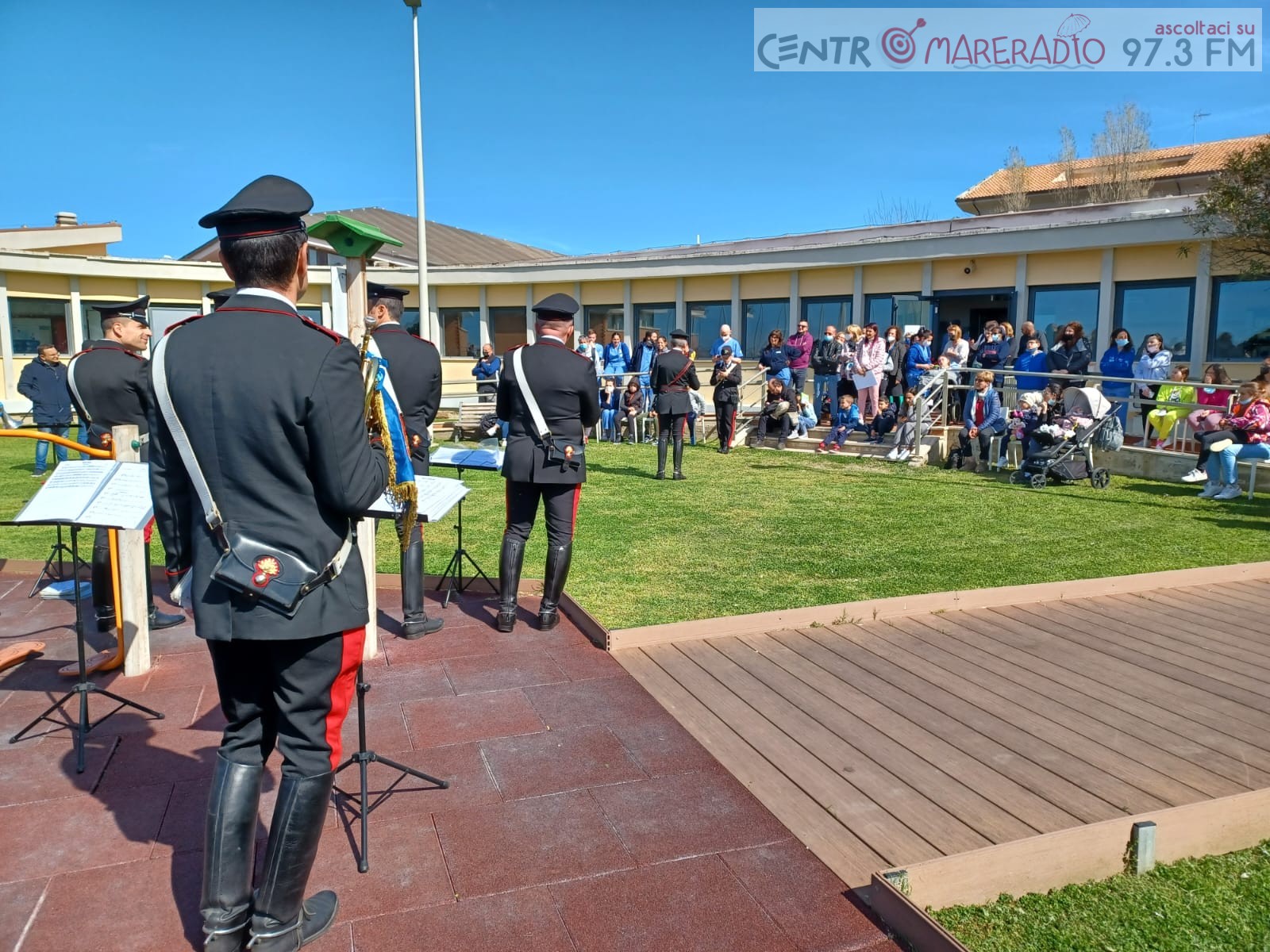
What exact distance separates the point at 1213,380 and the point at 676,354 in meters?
7.51

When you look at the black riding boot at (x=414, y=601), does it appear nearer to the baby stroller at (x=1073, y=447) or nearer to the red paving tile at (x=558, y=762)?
the red paving tile at (x=558, y=762)

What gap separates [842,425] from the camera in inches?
611

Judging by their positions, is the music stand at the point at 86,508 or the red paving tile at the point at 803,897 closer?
the red paving tile at the point at 803,897

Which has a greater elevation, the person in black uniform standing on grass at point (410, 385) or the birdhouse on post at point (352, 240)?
the birdhouse on post at point (352, 240)

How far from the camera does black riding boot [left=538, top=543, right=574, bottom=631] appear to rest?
572 cm

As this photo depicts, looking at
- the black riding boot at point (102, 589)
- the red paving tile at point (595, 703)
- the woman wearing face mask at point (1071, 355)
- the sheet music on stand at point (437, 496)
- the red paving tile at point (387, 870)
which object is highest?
the woman wearing face mask at point (1071, 355)

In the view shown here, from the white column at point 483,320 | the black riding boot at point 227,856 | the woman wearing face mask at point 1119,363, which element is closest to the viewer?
the black riding boot at point 227,856

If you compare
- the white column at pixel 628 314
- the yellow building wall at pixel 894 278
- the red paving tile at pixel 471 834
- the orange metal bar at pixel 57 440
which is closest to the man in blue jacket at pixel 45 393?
the orange metal bar at pixel 57 440

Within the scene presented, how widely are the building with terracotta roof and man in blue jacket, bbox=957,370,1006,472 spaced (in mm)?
22263

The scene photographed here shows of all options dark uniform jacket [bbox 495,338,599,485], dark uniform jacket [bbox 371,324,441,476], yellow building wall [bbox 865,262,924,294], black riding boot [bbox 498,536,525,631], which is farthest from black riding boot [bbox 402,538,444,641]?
yellow building wall [bbox 865,262,924,294]

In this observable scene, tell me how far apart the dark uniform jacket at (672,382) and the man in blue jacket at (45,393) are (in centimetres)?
913

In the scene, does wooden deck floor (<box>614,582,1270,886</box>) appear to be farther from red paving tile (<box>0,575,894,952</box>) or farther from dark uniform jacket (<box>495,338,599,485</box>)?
dark uniform jacket (<box>495,338,599,485</box>)

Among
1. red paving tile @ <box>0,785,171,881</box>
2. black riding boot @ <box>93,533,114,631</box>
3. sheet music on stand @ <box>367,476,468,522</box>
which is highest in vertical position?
sheet music on stand @ <box>367,476,468,522</box>

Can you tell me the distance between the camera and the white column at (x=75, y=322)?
82.3ft
